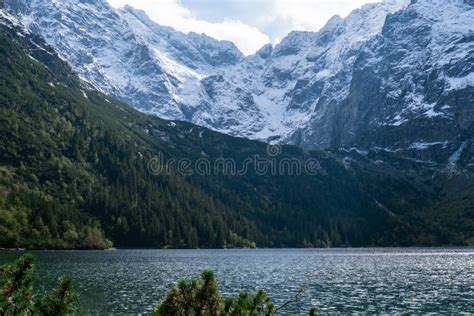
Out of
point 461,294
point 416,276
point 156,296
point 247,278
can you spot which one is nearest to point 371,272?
point 416,276

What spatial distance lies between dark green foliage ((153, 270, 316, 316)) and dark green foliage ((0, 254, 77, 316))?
3.13 m

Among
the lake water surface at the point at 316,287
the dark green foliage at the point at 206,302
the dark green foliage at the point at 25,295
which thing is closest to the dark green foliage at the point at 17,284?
the dark green foliage at the point at 25,295

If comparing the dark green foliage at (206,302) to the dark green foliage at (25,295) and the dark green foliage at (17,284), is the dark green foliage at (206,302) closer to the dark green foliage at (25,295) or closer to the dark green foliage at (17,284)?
the dark green foliage at (25,295)

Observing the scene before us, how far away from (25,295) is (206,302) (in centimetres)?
596

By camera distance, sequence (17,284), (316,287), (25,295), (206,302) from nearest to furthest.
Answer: (17,284), (25,295), (206,302), (316,287)

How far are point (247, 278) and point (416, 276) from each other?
38363mm

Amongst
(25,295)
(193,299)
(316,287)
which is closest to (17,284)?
(25,295)

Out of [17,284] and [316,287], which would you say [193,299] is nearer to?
[17,284]

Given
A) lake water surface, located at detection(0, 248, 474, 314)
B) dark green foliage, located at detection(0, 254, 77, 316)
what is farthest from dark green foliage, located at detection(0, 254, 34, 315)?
lake water surface, located at detection(0, 248, 474, 314)

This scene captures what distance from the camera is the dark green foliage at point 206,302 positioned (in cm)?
1944

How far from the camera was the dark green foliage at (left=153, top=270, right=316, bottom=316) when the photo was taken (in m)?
19.4

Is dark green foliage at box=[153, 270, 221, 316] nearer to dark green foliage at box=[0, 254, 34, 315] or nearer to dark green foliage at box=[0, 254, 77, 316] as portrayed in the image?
dark green foliage at box=[0, 254, 77, 316]

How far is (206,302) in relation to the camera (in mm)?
19797

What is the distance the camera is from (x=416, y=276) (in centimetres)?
12631
